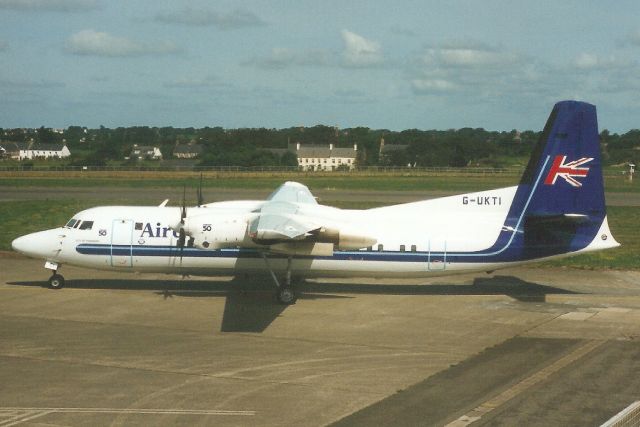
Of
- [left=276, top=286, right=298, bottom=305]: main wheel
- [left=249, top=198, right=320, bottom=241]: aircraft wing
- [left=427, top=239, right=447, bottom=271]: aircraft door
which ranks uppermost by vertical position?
[left=249, top=198, right=320, bottom=241]: aircraft wing

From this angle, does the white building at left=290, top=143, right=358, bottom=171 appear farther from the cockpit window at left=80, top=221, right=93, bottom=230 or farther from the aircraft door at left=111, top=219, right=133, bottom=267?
the aircraft door at left=111, top=219, right=133, bottom=267

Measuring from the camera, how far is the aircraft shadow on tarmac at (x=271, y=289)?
84.9ft

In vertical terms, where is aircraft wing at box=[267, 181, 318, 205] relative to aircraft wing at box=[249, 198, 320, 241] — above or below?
above

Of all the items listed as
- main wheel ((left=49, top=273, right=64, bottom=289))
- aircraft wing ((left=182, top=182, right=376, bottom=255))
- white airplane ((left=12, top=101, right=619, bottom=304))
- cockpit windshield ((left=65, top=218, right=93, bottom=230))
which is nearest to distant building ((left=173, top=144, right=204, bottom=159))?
main wheel ((left=49, top=273, right=64, bottom=289))

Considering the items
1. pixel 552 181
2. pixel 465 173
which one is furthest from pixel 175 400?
pixel 465 173

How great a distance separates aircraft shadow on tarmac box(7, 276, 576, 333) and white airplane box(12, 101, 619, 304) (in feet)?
3.15

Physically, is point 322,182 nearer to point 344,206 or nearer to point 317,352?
point 344,206

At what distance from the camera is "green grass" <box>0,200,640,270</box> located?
35.3 m

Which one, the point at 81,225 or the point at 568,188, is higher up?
the point at 568,188

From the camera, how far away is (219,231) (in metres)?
22.9

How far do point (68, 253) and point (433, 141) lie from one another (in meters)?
113

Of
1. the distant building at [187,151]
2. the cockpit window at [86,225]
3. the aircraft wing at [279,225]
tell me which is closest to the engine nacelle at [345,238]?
the aircraft wing at [279,225]

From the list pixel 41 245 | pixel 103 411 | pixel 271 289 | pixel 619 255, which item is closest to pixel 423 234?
pixel 271 289

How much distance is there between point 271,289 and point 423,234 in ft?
18.7
